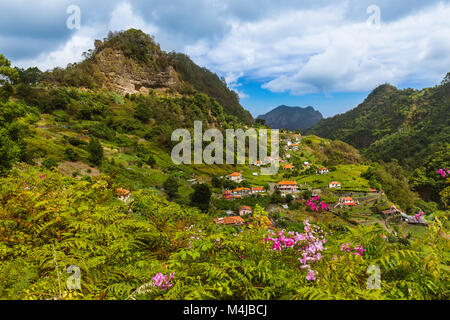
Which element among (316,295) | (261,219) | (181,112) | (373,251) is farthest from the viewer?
(181,112)

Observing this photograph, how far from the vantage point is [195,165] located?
3869cm

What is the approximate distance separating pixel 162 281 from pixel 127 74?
2704 inches

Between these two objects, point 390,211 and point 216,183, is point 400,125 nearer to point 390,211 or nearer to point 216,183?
point 390,211

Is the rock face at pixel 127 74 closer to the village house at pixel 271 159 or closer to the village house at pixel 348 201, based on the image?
the village house at pixel 271 159

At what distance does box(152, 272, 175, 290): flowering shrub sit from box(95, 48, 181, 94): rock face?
202 ft

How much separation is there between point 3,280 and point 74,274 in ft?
1.91

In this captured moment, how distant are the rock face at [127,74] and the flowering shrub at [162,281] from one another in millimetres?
61427

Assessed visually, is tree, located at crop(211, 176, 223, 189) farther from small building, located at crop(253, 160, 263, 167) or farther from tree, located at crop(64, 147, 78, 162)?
small building, located at crop(253, 160, 263, 167)

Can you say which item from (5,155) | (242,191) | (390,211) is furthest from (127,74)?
(390,211)

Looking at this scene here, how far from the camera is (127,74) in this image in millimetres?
59875

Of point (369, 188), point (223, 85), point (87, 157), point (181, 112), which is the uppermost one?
point (223, 85)

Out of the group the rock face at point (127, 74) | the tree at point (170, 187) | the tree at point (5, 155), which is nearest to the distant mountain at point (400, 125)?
the tree at point (170, 187)
